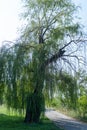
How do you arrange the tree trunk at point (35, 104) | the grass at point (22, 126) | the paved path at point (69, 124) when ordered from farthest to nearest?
the paved path at point (69, 124) < the tree trunk at point (35, 104) < the grass at point (22, 126)

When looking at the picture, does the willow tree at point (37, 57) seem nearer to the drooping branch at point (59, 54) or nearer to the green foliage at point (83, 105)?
the drooping branch at point (59, 54)

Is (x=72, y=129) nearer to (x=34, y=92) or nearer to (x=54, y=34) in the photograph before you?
(x=34, y=92)

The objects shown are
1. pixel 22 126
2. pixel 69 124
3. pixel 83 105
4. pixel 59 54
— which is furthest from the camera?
pixel 83 105

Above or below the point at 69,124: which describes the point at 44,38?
above

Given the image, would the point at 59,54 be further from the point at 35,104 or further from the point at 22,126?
the point at 22,126

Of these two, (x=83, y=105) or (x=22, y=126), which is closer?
(x=22, y=126)

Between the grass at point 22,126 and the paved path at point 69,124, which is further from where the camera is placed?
the paved path at point 69,124

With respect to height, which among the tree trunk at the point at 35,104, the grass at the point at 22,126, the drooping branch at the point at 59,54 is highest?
the drooping branch at the point at 59,54

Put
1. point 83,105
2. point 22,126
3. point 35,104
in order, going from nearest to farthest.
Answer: point 22,126 → point 35,104 → point 83,105

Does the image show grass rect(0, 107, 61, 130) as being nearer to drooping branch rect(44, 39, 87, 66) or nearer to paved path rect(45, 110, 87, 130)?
paved path rect(45, 110, 87, 130)

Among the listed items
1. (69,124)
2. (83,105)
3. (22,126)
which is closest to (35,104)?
(22,126)

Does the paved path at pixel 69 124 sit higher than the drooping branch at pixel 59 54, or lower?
lower

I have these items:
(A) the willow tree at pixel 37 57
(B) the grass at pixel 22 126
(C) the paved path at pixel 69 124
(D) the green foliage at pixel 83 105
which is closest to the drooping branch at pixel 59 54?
(A) the willow tree at pixel 37 57

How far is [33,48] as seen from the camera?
23938mm
